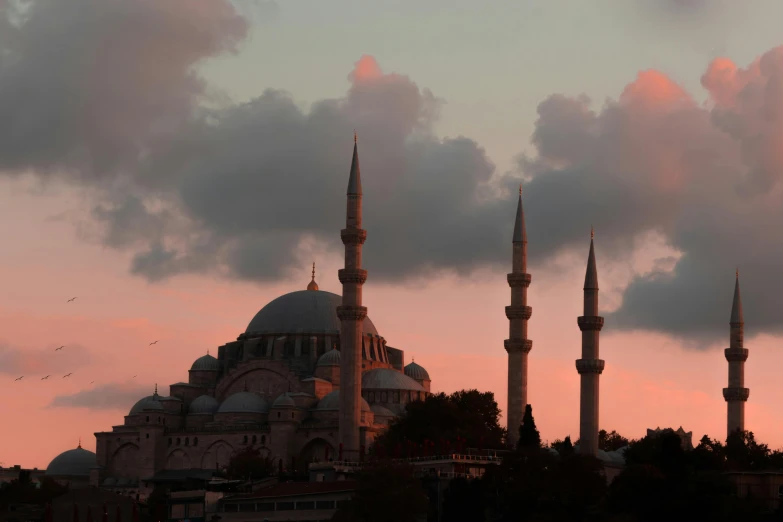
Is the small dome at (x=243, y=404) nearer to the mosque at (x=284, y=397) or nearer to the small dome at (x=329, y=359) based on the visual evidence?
the mosque at (x=284, y=397)

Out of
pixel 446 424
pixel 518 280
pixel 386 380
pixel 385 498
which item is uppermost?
pixel 518 280

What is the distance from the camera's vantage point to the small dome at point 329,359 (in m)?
94.1

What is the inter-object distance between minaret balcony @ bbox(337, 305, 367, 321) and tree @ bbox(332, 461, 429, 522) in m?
10.6

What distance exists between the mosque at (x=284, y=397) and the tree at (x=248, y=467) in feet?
4.28

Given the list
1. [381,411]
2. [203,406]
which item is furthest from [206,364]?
[381,411]

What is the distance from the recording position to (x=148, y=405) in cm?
9294

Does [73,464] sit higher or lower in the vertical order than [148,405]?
lower

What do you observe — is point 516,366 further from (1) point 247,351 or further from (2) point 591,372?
(1) point 247,351

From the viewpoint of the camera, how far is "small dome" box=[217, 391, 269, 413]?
90.8m

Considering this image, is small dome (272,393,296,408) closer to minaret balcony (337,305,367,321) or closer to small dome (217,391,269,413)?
small dome (217,391,269,413)

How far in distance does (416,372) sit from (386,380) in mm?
5973

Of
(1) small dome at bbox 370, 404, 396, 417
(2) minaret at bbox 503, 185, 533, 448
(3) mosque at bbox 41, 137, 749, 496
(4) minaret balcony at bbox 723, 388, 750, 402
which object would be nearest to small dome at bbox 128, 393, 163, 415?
(3) mosque at bbox 41, 137, 749, 496

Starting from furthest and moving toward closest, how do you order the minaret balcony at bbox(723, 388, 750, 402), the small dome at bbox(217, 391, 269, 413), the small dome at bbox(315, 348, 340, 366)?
the small dome at bbox(315, 348, 340, 366) → the small dome at bbox(217, 391, 269, 413) → the minaret balcony at bbox(723, 388, 750, 402)

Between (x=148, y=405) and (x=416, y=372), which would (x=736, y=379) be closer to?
(x=416, y=372)
